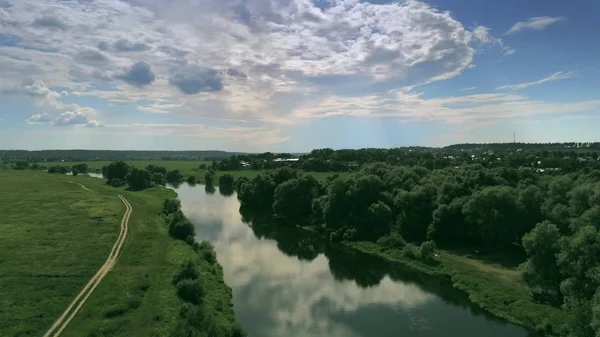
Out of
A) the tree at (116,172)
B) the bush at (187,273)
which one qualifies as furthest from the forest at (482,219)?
the tree at (116,172)

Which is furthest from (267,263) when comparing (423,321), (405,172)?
(405,172)

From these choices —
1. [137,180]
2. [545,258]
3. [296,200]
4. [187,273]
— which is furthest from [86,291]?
[137,180]

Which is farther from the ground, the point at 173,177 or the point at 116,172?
the point at 116,172

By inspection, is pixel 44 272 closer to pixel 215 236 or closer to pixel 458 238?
pixel 215 236

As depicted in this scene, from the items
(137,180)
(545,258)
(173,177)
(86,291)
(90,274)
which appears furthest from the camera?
(173,177)

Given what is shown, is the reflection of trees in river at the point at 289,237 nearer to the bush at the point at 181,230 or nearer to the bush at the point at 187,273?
the bush at the point at 181,230

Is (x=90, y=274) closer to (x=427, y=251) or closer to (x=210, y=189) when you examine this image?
(x=427, y=251)

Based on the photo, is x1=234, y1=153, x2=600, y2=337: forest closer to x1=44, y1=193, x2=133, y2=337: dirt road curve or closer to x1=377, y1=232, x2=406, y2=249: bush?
x1=377, y1=232, x2=406, y2=249: bush
